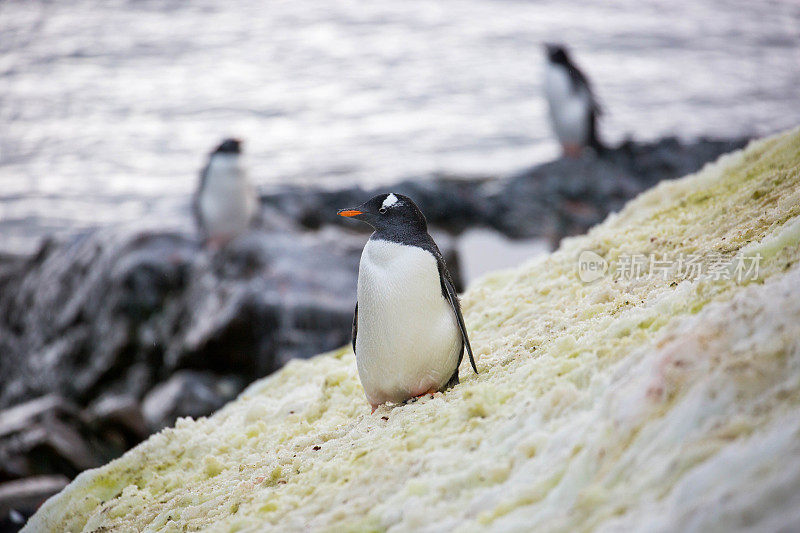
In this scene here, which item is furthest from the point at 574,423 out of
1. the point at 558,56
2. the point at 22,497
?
the point at 558,56

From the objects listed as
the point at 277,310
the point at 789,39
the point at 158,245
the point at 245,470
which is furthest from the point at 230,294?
the point at 789,39

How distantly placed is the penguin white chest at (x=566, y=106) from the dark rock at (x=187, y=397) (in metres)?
8.57

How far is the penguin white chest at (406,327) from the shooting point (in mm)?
3812

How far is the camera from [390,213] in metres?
4.05

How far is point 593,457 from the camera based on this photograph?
7.47ft

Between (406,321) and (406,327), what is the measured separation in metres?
0.03

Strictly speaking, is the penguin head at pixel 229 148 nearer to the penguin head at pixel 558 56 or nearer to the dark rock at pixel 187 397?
the dark rock at pixel 187 397

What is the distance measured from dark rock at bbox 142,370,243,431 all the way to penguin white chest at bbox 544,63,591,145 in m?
8.57

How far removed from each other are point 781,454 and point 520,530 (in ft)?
2.35

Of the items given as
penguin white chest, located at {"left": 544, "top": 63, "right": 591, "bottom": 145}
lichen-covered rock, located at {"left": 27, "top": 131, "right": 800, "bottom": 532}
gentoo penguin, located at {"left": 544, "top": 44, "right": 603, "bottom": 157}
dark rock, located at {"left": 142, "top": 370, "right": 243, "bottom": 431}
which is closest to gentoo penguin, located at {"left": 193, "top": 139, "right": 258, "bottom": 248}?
dark rock, located at {"left": 142, "top": 370, "right": 243, "bottom": 431}

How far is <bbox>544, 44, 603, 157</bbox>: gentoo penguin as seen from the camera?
15086 mm

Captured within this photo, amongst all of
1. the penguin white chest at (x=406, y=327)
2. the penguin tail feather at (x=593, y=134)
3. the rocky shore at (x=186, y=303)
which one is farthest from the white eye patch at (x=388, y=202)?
the penguin tail feather at (x=593, y=134)

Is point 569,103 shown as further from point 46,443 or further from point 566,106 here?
point 46,443

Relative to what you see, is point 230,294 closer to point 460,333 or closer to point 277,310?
point 277,310
